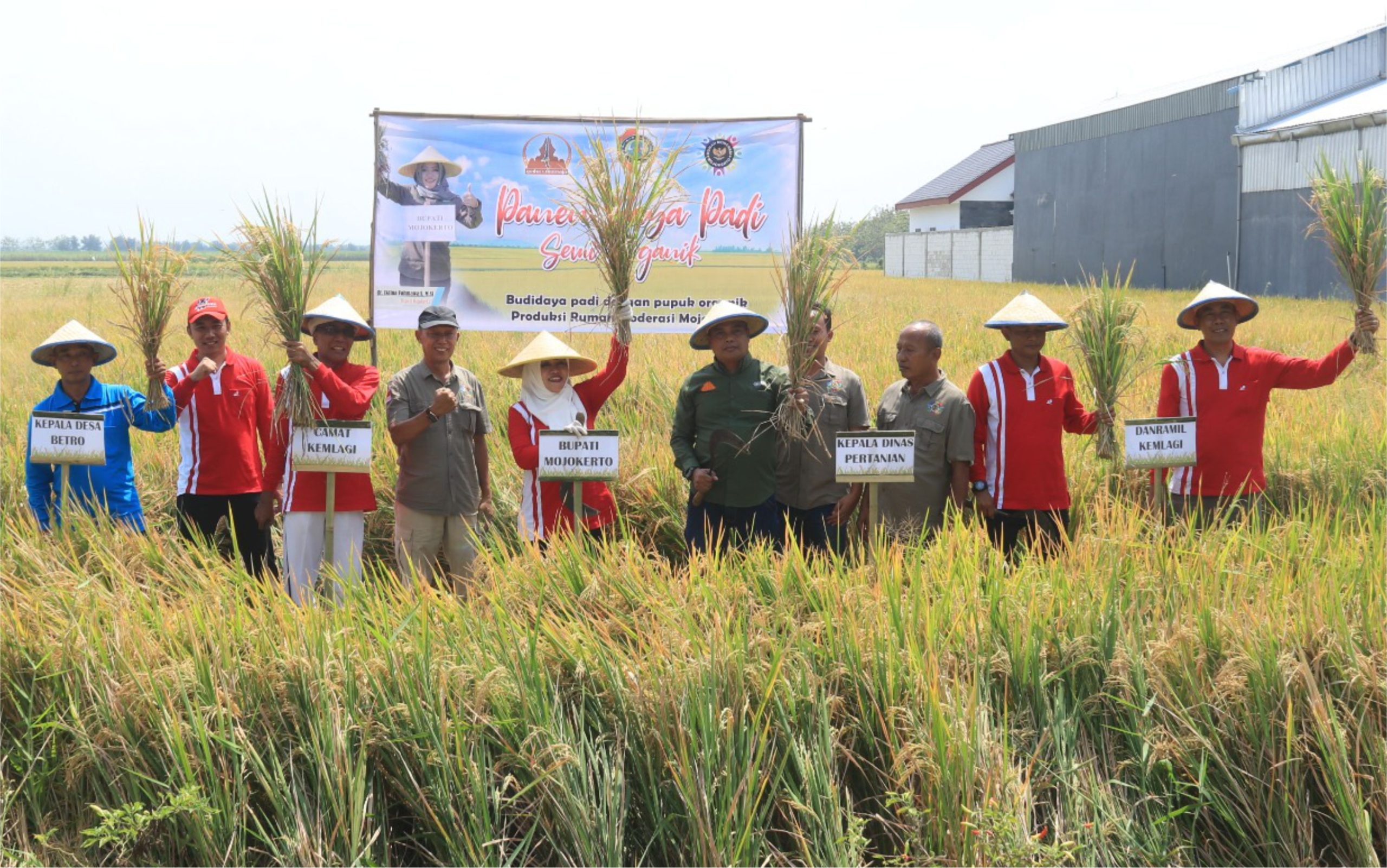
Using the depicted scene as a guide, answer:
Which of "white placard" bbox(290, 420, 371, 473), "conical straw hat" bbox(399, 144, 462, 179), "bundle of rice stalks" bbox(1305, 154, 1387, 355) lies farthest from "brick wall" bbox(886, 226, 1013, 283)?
"white placard" bbox(290, 420, 371, 473)

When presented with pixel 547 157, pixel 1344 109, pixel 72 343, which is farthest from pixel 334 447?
pixel 1344 109

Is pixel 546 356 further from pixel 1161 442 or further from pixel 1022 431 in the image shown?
pixel 1161 442

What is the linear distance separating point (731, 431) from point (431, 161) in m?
4.72

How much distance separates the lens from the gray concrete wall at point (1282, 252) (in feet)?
78.1

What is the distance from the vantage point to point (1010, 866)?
3.10 meters

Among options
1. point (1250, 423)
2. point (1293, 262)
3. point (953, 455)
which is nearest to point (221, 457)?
point (953, 455)

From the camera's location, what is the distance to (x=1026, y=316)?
Answer: 17.8ft

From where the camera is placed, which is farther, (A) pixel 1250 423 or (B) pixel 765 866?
(A) pixel 1250 423

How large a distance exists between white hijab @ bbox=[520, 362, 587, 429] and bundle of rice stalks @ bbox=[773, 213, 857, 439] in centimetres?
97

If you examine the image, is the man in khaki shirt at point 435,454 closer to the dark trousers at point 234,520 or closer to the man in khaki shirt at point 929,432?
the dark trousers at point 234,520

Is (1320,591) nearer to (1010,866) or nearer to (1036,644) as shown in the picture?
(1036,644)

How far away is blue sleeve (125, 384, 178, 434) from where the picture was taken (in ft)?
18.1

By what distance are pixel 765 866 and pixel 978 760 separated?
0.66 meters

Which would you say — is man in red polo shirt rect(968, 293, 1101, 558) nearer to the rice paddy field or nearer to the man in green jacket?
the man in green jacket
